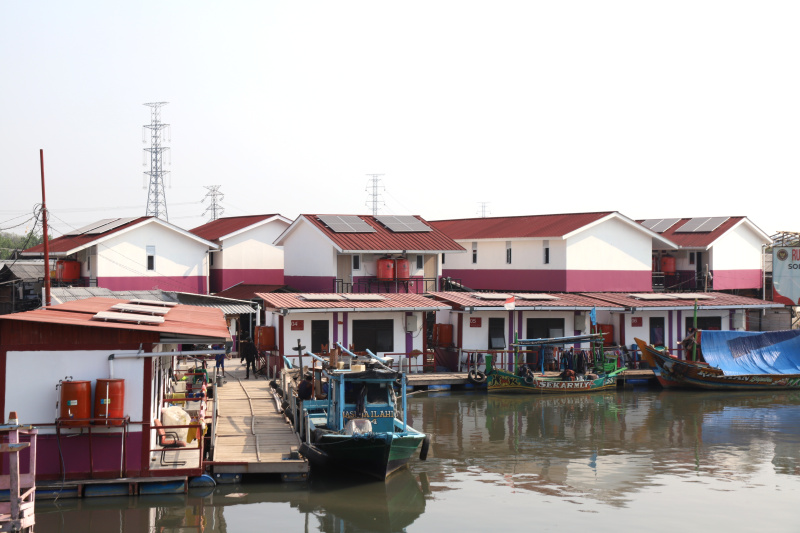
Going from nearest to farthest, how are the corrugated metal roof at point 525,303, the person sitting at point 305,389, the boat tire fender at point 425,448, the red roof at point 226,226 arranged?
the boat tire fender at point 425,448 → the person sitting at point 305,389 → the corrugated metal roof at point 525,303 → the red roof at point 226,226

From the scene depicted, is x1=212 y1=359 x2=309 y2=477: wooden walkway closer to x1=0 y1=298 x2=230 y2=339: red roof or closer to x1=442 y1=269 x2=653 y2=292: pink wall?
x1=0 y1=298 x2=230 y2=339: red roof

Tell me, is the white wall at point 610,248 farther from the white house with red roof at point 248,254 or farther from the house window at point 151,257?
the house window at point 151,257

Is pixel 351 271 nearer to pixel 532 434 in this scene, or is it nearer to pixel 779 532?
pixel 532 434

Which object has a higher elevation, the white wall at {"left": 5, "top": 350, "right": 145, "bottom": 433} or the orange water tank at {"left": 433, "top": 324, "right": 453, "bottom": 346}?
the orange water tank at {"left": 433, "top": 324, "right": 453, "bottom": 346}

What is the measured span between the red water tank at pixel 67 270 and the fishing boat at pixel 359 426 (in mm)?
24971

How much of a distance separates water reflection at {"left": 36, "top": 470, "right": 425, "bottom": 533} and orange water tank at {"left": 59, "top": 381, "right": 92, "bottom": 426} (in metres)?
1.69

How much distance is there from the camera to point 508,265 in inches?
1767

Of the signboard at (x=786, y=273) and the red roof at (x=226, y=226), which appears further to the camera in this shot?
the red roof at (x=226, y=226)

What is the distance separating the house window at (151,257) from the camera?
1703 inches

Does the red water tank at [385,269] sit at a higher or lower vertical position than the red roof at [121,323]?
higher

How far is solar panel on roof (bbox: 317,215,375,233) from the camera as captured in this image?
39.6 m

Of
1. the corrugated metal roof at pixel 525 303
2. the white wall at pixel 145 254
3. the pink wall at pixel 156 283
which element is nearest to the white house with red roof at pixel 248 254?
the white wall at pixel 145 254

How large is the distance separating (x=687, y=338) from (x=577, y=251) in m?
8.52

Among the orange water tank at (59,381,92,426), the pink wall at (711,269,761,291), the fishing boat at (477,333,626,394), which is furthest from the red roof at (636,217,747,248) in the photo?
the orange water tank at (59,381,92,426)
